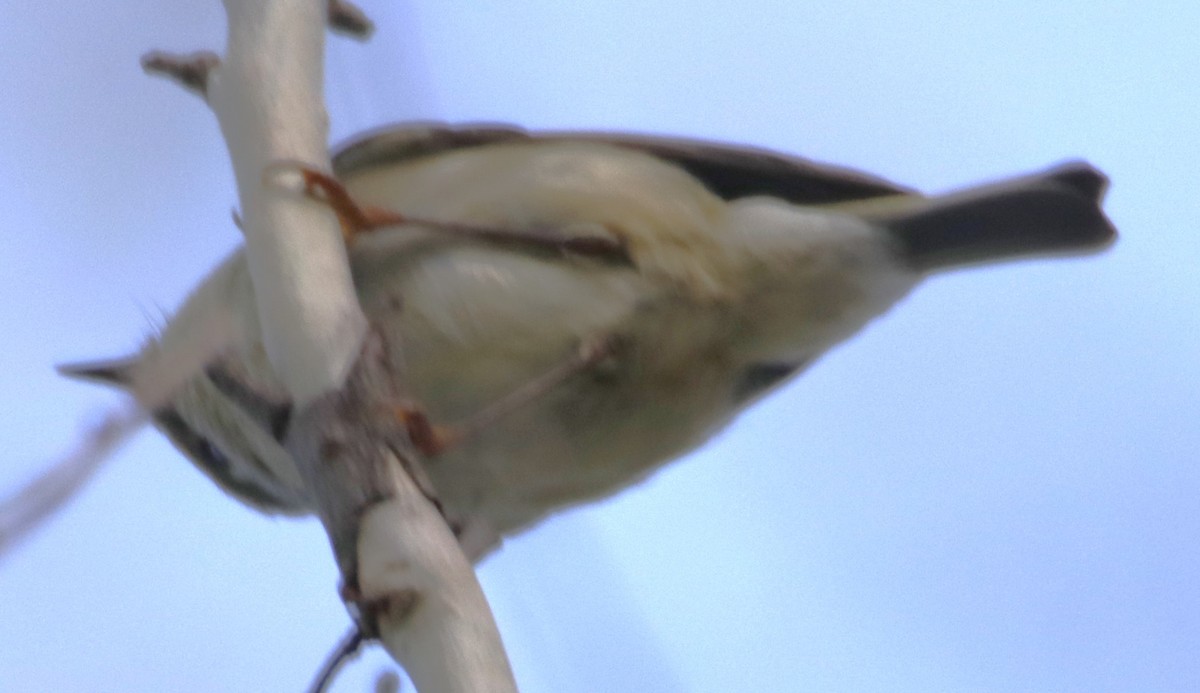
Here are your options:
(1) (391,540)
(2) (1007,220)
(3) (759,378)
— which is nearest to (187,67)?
(1) (391,540)

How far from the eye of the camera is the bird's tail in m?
2.10

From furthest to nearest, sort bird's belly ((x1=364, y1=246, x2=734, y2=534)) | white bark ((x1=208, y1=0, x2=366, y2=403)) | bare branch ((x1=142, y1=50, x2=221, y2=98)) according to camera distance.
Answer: bird's belly ((x1=364, y1=246, x2=734, y2=534)) → bare branch ((x1=142, y1=50, x2=221, y2=98)) → white bark ((x1=208, y1=0, x2=366, y2=403))

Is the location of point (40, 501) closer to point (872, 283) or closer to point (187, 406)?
point (187, 406)

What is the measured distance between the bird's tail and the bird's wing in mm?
123

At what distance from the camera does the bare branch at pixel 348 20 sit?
220 centimetres

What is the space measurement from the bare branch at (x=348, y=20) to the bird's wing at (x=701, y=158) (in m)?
0.21

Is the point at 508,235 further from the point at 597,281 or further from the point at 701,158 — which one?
the point at 701,158

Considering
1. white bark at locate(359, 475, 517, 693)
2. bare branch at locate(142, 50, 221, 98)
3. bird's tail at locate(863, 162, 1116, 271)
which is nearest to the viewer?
white bark at locate(359, 475, 517, 693)

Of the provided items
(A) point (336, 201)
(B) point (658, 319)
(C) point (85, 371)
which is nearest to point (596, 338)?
(B) point (658, 319)

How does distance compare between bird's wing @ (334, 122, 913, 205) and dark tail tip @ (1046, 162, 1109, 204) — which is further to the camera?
bird's wing @ (334, 122, 913, 205)

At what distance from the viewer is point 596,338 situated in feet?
6.55

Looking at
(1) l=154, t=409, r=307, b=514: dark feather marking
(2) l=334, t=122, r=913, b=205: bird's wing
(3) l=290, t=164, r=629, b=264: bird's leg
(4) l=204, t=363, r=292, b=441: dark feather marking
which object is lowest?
(1) l=154, t=409, r=307, b=514: dark feather marking

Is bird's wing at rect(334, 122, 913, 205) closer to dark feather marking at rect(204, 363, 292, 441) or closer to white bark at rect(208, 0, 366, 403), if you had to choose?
white bark at rect(208, 0, 366, 403)

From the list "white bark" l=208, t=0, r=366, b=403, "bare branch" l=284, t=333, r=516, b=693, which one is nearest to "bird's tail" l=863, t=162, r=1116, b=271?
"white bark" l=208, t=0, r=366, b=403
